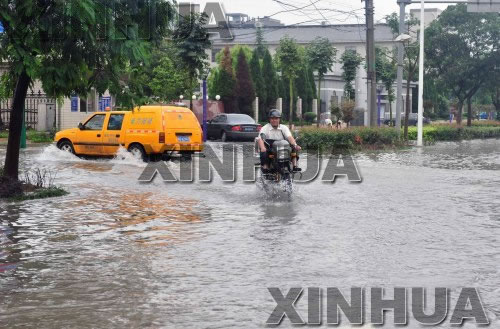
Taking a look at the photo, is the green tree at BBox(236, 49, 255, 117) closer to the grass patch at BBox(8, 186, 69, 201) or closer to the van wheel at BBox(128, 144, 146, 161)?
the van wheel at BBox(128, 144, 146, 161)

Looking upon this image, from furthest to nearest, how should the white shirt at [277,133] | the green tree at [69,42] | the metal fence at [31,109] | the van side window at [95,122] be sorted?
the metal fence at [31,109], the van side window at [95,122], the white shirt at [277,133], the green tree at [69,42]

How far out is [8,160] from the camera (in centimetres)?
1712

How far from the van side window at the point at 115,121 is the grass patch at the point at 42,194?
8537 mm

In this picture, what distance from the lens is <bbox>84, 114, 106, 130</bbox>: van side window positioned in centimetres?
2619

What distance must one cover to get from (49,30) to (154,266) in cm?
645

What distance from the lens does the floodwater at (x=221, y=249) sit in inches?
309

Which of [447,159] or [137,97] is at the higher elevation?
[137,97]

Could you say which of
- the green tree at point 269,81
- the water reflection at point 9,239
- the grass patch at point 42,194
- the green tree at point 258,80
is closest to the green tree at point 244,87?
the green tree at point 258,80

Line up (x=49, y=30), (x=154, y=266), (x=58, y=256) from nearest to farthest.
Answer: (x=154, y=266) < (x=58, y=256) < (x=49, y=30)

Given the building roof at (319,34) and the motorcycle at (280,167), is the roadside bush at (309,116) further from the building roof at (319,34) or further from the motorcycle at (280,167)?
the motorcycle at (280,167)

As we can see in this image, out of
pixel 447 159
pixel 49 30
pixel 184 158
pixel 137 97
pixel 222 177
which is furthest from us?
pixel 447 159

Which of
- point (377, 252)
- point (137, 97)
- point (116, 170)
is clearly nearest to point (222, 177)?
point (116, 170)

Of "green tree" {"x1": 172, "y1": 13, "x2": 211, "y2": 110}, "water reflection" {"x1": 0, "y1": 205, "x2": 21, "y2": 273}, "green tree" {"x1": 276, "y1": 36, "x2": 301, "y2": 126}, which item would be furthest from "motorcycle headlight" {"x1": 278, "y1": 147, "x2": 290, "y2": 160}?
"green tree" {"x1": 276, "y1": 36, "x2": 301, "y2": 126}

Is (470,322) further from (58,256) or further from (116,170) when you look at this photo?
A: (116,170)
